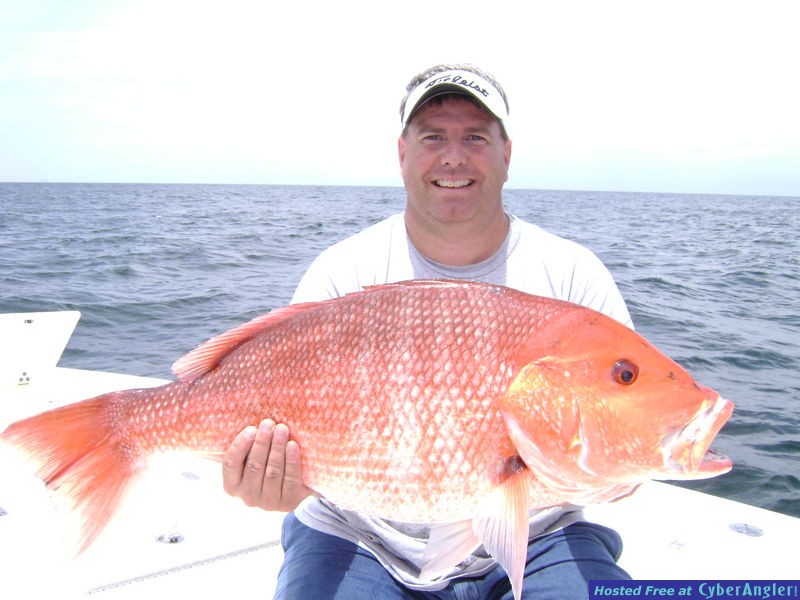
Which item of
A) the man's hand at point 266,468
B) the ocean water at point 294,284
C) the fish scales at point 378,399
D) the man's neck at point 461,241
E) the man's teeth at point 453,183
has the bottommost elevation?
the ocean water at point 294,284

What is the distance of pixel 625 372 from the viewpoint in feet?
6.00

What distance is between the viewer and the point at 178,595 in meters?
2.68

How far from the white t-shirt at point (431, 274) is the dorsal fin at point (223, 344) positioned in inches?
20.8

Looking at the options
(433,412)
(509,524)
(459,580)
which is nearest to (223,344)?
(433,412)

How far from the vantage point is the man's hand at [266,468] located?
2.04 m

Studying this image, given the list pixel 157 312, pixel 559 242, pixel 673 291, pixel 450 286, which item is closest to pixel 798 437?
pixel 559 242

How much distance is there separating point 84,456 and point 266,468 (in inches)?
23.2

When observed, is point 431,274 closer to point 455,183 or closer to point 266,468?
point 455,183

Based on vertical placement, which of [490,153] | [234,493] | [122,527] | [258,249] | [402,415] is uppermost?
[490,153]

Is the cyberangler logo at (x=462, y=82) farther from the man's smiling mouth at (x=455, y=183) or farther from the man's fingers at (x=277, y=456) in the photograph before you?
the man's fingers at (x=277, y=456)

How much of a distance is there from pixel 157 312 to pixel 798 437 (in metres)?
9.31

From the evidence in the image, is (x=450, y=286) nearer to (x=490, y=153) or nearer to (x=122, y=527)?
(x=490, y=153)

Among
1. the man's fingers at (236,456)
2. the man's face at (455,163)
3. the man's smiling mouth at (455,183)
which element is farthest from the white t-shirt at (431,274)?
the man's fingers at (236,456)

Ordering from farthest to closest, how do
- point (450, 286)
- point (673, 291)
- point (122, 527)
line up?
point (673, 291)
point (122, 527)
point (450, 286)
